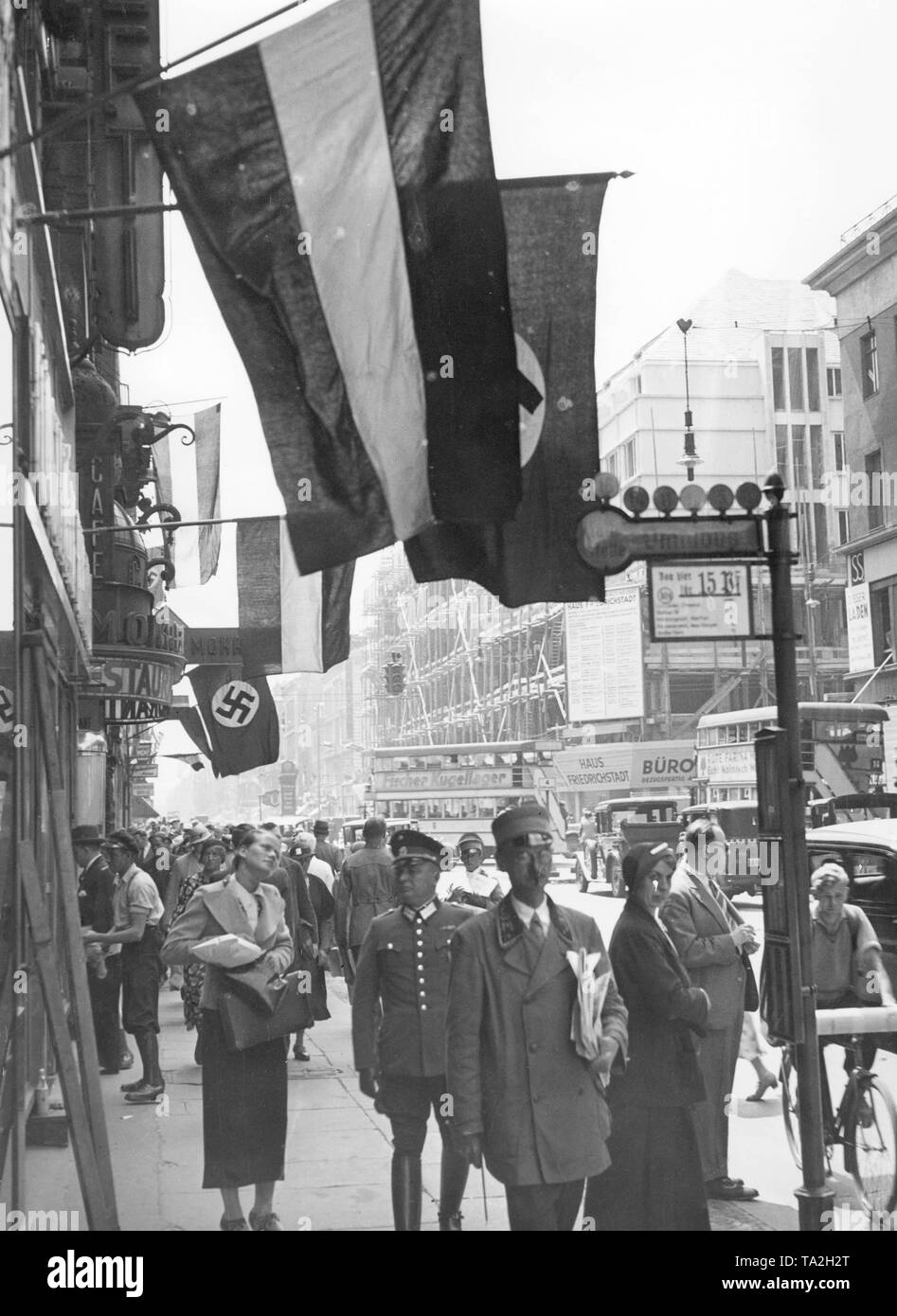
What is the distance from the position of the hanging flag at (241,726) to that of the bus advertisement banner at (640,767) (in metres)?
38.6

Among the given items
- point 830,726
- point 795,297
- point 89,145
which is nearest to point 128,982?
point 89,145

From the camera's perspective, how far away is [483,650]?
7938 centimetres

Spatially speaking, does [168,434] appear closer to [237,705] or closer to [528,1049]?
[237,705]

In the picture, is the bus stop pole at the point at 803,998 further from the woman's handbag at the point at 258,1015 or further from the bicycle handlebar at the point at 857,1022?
the woman's handbag at the point at 258,1015

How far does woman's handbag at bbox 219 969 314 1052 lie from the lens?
22.3ft

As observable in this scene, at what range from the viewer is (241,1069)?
A: 691 cm

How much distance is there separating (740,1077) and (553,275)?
292 inches

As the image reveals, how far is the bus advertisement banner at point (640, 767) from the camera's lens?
53188 mm

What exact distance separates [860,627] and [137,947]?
33.5m

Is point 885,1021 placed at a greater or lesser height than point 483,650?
lesser

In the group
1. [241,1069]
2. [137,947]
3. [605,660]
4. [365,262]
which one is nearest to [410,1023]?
[241,1069]
